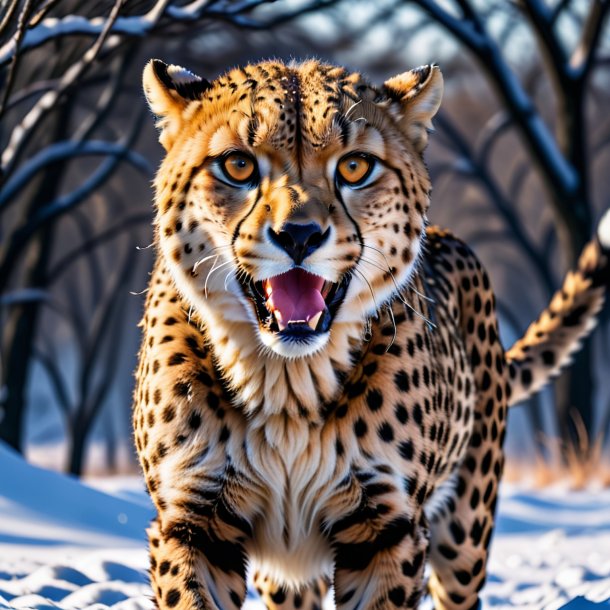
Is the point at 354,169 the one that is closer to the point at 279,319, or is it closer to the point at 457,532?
the point at 279,319

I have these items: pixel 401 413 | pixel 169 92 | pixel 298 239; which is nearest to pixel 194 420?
pixel 401 413

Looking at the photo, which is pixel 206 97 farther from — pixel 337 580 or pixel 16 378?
pixel 16 378

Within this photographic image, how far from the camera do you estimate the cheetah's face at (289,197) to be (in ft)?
8.63

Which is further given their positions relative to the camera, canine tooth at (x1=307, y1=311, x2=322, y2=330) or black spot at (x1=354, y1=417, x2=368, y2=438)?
black spot at (x1=354, y1=417, x2=368, y2=438)

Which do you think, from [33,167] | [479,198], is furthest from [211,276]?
[479,198]

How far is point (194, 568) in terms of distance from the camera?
2.90 meters

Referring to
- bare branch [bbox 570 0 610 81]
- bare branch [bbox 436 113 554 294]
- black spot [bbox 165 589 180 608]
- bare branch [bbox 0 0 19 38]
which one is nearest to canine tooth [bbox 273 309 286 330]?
black spot [bbox 165 589 180 608]

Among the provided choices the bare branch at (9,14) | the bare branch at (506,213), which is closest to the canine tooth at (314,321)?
the bare branch at (9,14)

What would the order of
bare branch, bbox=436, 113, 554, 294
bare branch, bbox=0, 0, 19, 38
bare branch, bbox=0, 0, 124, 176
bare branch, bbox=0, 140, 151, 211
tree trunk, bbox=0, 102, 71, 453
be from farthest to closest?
bare branch, bbox=436, 113, 554, 294 < tree trunk, bbox=0, 102, 71, 453 < bare branch, bbox=0, 140, 151, 211 < bare branch, bbox=0, 0, 124, 176 < bare branch, bbox=0, 0, 19, 38

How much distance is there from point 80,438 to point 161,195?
33.0 ft

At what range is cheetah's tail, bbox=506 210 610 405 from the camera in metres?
4.36

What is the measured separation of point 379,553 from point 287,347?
72cm

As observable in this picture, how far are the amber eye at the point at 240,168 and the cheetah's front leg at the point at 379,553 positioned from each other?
897 mm

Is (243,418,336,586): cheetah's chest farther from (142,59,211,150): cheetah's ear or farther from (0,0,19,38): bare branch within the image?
(0,0,19,38): bare branch
